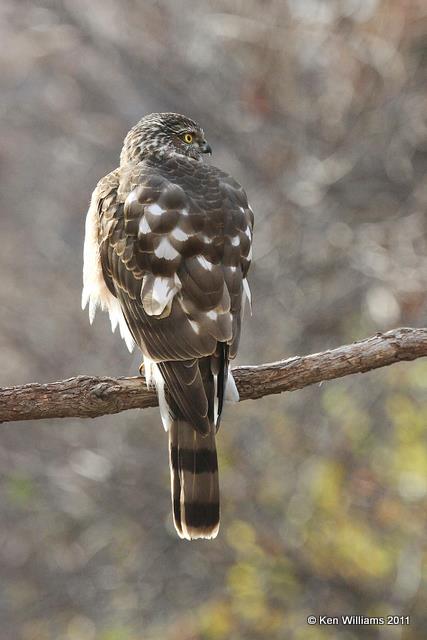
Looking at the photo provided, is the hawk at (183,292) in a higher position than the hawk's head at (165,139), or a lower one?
lower

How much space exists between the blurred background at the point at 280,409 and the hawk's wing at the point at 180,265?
3.51 meters

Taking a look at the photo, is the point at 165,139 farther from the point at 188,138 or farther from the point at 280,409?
the point at 280,409

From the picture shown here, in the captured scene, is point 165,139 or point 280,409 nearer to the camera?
point 165,139

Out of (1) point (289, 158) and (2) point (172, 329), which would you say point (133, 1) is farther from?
(2) point (172, 329)

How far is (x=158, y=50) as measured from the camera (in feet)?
29.4

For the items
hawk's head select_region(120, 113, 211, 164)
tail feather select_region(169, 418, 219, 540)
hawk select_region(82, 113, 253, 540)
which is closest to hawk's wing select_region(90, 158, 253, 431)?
hawk select_region(82, 113, 253, 540)

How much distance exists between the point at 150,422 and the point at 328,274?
1812mm

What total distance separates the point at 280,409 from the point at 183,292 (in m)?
4.23

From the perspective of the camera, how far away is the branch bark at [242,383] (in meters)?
4.00

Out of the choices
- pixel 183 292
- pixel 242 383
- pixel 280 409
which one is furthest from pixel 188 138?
pixel 280 409

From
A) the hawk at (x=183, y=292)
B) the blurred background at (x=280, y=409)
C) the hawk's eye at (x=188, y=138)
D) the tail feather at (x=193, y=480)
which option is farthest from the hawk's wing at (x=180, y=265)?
the blurred background at (x=280, y=409)

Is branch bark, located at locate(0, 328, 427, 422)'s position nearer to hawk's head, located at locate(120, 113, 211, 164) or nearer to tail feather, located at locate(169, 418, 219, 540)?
tail feather, located at locate(169, 418, 219, 540)

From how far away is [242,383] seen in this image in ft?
13.8

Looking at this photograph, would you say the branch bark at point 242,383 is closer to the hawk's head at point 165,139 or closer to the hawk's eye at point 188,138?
the hawk's head at point 165,139
